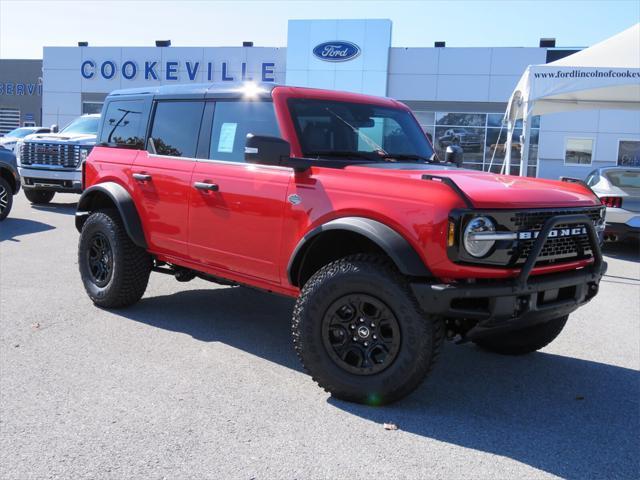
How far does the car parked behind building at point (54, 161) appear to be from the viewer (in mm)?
13086

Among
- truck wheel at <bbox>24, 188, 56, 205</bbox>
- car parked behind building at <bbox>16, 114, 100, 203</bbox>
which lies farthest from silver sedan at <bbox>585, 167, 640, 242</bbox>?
truck wheel at <bbox>24, 188, 56, 205</bbox>

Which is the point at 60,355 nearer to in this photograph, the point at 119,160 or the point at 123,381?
the point at 123,381

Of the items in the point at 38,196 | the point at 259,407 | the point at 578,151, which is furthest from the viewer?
the point at 578,151

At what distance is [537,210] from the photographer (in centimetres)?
347

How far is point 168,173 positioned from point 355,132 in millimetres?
1552

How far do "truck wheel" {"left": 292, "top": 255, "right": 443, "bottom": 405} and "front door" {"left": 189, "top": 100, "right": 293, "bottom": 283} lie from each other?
55cm

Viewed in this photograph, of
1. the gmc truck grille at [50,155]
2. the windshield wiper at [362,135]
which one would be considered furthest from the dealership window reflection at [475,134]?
the windshield wiper at [362,135]

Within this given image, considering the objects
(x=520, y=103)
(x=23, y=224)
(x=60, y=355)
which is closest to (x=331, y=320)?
(x=60, y=355)

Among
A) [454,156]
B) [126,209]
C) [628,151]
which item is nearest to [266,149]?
[126,209]

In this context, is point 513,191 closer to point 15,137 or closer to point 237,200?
point 237,200

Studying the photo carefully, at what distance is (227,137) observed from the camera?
15.4ft

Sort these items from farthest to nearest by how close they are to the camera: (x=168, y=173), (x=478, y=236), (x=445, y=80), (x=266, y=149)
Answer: (x=445, y=80) < (x=168, y=173) < (x=266, y=149) < (x=478, y=236)

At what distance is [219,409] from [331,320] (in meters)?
0.84

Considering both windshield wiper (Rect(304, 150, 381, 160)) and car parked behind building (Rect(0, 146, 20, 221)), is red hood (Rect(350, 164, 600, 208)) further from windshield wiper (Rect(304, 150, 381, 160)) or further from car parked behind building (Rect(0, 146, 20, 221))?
car parked behind building (Rect(0, 146, 20, 221))
